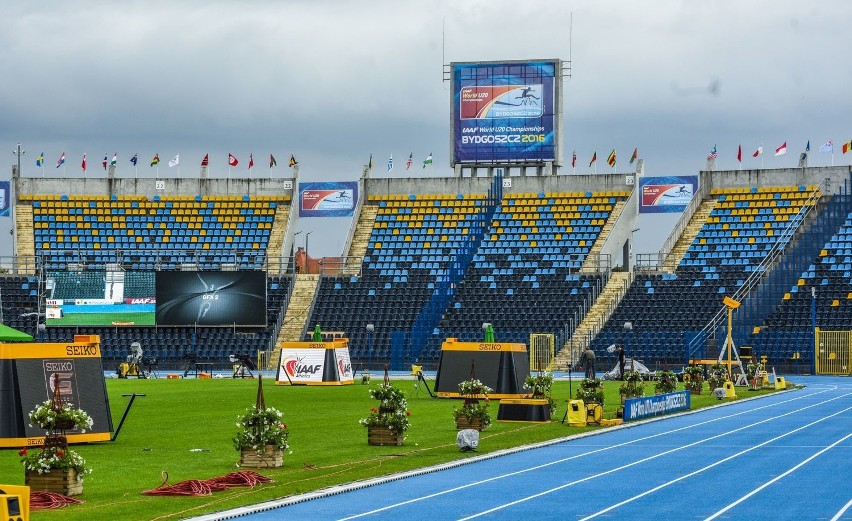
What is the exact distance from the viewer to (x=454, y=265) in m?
81.9

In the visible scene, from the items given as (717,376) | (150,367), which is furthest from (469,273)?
(717,376)

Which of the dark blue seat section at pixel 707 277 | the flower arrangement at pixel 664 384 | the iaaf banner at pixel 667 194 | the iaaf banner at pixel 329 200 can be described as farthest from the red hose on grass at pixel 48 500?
the iaaf banner at pixel 329 200

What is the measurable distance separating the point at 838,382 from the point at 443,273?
25.7 m

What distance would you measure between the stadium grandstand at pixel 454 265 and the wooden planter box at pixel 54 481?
52059 mm

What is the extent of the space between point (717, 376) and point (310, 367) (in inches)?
670

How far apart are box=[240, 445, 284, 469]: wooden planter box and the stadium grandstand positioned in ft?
157

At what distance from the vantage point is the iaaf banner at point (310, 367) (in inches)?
2368

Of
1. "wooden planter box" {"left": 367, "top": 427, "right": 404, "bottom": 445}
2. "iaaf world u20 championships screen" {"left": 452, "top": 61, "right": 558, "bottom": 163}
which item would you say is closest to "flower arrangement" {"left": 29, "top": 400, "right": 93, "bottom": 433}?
"wooden planter box" {"left": 367, "top": 427, "right": 404, "bottom": 445}

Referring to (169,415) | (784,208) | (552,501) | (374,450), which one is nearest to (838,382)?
(784,208)

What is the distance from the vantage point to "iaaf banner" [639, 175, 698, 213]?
279ft

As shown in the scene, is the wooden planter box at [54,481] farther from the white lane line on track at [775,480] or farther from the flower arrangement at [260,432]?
the white lane line on track at [775,480]

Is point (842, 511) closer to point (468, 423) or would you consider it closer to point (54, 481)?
point (54, 481)

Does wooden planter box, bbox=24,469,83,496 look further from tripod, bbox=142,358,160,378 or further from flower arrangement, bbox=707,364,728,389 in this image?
tripod, bbox=142,358,160,378

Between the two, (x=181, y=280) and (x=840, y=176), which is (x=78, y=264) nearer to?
(x=181, y=280)
